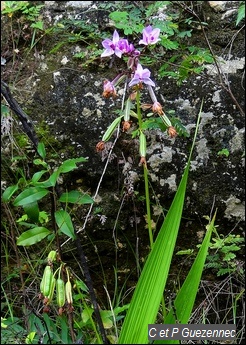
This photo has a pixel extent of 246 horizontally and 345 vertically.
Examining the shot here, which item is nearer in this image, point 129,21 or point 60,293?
point 60,293

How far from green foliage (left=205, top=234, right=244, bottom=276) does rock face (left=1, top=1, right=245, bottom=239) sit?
0.15m

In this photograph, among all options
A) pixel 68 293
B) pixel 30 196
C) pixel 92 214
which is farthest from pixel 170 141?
pixel 68 293

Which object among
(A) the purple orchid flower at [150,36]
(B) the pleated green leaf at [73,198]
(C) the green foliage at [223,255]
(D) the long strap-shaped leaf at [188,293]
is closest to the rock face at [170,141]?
(C) the green foliage at [223,255]

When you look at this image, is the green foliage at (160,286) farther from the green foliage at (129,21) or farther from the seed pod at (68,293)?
the green foliage at (129,21)

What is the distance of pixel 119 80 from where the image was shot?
1.30 m

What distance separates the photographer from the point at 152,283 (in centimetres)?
106

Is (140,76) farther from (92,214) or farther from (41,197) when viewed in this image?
(92,214)

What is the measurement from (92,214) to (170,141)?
1.47 feet

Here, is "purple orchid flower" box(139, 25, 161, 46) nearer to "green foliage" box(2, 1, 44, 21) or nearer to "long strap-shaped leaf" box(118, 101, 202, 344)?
"long strap-shaped leaf" box(118, 101, 202, 344)

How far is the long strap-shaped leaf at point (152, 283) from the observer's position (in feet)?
3.41

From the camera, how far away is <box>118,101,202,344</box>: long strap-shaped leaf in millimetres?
1038

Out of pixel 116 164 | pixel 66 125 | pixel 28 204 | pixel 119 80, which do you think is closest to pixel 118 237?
pixel 116 164

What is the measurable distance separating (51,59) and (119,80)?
103 cm

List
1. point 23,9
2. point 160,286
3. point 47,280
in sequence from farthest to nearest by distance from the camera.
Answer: point 23,9 < point 47,280 < point 160,286
